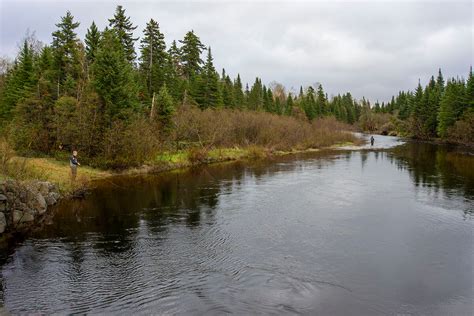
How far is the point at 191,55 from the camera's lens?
223 ft

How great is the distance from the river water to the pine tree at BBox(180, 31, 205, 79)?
140 feet

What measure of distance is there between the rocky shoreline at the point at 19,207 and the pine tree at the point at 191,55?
156 ft

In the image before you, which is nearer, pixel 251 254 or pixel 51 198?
pixel 251 254

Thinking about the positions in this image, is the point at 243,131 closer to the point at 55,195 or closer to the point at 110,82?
the point at 110,82

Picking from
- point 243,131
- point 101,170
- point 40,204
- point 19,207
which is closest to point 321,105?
point 243,131

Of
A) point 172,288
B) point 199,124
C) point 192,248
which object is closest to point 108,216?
point 192,248

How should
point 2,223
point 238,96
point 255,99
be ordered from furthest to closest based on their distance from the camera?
point 255,99, point 238,96, point 2,223

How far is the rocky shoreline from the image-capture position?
61.7 ft

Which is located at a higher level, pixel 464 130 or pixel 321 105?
pixel 321 105

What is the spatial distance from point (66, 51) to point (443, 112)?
72.6 m

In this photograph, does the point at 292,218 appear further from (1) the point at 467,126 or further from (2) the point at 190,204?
(1) the point at 467,126

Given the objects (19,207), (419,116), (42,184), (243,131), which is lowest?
(19,207)

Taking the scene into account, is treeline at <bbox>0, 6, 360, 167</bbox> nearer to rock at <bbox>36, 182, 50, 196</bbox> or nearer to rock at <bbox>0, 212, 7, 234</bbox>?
rock at <bbox>36, 182, 50, 196</bbox>

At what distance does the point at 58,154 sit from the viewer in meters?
36.3
